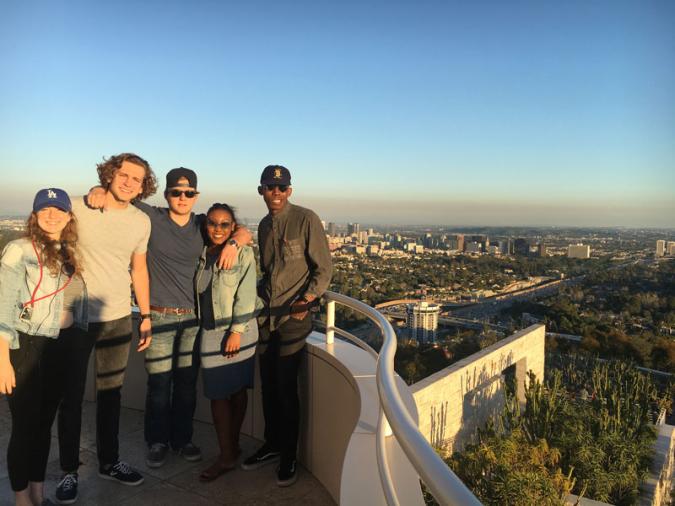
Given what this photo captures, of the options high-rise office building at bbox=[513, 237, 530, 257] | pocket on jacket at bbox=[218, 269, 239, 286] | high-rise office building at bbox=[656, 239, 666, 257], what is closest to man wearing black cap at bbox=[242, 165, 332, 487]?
pocket on jacket at bbox=[218, 269, 239, 286]

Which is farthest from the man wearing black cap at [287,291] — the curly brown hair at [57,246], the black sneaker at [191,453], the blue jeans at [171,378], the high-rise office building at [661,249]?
the high-rise office building at [661,249]

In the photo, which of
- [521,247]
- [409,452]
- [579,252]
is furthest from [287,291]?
[521,247]

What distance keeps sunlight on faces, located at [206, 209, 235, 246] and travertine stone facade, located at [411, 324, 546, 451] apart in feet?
33.0

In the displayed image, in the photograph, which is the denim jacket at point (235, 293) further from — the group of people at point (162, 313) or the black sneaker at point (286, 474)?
the black sneaker at point (286, 474)

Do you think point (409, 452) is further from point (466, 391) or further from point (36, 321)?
point (466, 391)

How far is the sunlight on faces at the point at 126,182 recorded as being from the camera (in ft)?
8.75

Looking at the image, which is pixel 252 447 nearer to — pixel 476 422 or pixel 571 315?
pixel 476 422

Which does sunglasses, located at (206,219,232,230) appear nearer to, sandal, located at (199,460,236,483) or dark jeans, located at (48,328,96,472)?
dark jeans, located at (48,328,96,472)

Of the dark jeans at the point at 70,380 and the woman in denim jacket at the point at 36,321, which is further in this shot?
the dark jeans at the point at 70,380

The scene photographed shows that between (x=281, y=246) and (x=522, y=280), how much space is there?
74666 millimetres

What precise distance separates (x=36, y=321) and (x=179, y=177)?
1101mm

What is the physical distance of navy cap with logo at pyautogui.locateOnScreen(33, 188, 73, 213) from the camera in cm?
228

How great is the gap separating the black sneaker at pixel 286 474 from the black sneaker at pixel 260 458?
20 centimetres

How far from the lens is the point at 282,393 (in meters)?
2.86
